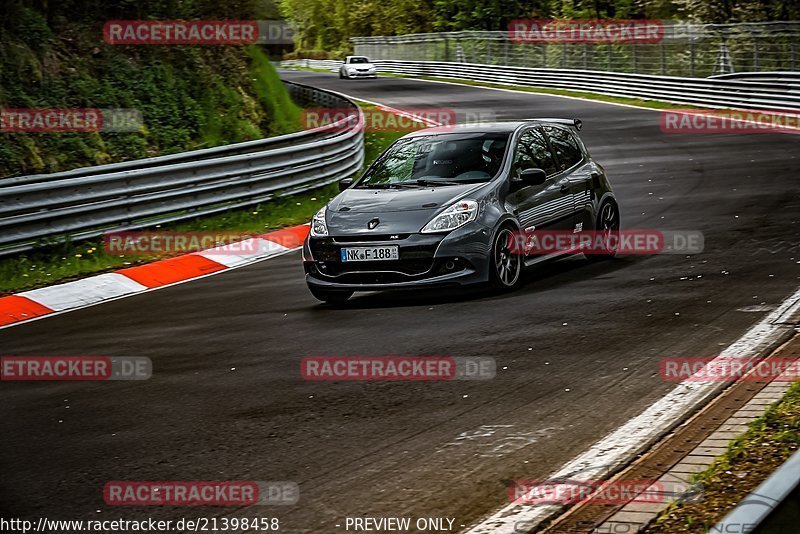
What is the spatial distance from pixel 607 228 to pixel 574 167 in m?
0.81

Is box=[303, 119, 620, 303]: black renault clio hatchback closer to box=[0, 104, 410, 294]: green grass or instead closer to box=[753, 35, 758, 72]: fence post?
box=[0, 104, 410, 294]: green grass

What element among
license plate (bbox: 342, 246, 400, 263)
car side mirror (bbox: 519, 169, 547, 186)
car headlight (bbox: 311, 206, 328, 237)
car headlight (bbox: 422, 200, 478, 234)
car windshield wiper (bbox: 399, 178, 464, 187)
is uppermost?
car side mirror (bbox: 519, 169, 547, 186)

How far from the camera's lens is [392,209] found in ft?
33.3

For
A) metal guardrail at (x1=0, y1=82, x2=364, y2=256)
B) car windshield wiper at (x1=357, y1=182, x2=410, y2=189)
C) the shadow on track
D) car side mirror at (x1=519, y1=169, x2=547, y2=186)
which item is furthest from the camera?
metal guardrail at (x1=0, y1=82, x2=364, y2=256)

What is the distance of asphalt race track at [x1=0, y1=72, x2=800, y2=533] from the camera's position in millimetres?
5348

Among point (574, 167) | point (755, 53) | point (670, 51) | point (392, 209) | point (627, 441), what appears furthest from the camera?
point (670, 51)

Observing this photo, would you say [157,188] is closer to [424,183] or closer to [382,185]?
[382,185]

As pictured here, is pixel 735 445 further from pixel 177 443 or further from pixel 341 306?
pixel 341 306

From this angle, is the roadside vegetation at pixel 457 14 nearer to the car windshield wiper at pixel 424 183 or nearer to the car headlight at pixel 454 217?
the car windshield wiper at pixel 424 183

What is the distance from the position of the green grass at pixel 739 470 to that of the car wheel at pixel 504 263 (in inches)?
168

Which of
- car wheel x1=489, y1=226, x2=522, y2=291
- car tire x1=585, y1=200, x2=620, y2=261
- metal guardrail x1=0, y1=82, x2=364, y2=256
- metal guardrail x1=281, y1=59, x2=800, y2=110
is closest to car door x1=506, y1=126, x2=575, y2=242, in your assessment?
car wheel x1=489, y1=226, x2=522, y2=291

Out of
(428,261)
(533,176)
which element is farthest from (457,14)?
(428,261)

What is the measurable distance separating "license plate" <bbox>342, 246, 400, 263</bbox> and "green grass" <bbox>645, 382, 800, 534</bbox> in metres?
4.46

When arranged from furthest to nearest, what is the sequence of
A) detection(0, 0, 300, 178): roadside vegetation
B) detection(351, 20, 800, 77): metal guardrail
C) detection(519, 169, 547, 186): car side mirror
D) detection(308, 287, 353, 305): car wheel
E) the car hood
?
1. detection(351, 20, 800, 77): metal guardrail
2. detection(0, 0, 300, 178): roadside vegetation
3. detection(519, 169, 547, 186): car side mirror
4. detection(308, 287, 353, 305): car wheel
5. the car hood
